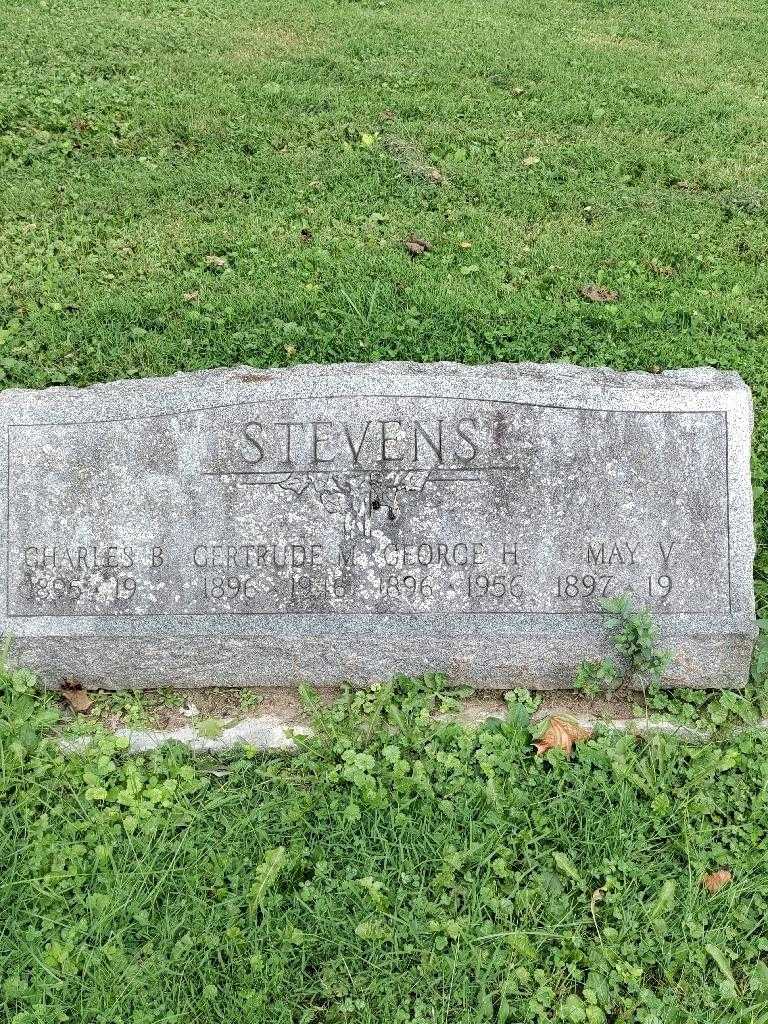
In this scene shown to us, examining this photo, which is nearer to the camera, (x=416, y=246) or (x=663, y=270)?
(x=663, y=270)

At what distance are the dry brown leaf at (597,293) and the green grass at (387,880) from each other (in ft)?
9.58

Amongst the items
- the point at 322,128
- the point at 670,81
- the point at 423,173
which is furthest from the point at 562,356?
the point at 670,81

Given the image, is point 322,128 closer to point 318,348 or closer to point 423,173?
point 423,173

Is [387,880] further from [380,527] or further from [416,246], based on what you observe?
[416,246]

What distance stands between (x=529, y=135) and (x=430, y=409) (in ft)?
13.2

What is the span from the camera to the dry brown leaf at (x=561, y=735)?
345 centimetres

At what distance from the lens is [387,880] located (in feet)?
10.0

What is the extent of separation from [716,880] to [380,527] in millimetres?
1748

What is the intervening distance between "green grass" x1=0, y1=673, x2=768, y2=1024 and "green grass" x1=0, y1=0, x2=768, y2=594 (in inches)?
72.9

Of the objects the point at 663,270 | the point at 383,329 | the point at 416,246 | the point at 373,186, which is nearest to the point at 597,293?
the point at 663,270

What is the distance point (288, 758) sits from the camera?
3525mm

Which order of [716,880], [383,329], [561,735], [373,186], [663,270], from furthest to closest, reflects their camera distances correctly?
[373,186] < [663,270] < [383,329] < [561,735] < [716,880]

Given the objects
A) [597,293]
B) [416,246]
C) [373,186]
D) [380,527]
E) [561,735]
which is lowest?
[561,735]

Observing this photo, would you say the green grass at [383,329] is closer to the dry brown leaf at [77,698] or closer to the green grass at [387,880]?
the green grass at [387,880]
